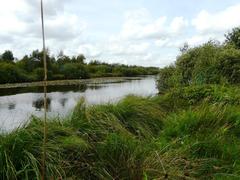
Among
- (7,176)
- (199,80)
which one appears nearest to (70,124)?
(7,176)

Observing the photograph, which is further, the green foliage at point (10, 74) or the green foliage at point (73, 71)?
the green foliage at point (73, 71)

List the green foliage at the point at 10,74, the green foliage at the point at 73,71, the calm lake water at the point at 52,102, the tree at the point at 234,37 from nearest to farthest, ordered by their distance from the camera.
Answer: the calm lake water at the point at 52,102 → the tree at the point at 234,37 → the green foliage at the point at 10,74 → the green foliage at the point at 73,71

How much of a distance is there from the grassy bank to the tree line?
4515 mm

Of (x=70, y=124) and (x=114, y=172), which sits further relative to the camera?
(x=70, y=124)

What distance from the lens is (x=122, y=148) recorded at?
11.8ft

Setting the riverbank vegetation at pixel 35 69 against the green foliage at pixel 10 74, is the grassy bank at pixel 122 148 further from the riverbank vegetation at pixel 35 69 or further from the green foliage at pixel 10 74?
the green foliage at pixel 10 74

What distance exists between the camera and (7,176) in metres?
3.04

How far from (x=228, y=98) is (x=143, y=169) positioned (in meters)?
4.02

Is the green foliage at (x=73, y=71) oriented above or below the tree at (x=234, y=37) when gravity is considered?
below

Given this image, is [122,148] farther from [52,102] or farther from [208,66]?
[52,102]

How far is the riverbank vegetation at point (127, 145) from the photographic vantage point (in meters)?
3.29

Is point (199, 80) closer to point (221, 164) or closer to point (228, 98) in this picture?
point (228, 98)

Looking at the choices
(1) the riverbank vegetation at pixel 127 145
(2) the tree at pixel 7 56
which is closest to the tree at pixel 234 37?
(1) the riverbank vegetation at pixel 127 145

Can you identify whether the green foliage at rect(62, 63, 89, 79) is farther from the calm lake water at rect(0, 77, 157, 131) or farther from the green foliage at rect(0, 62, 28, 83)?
the calm lake water at rect(0, 77, 157, 131)
